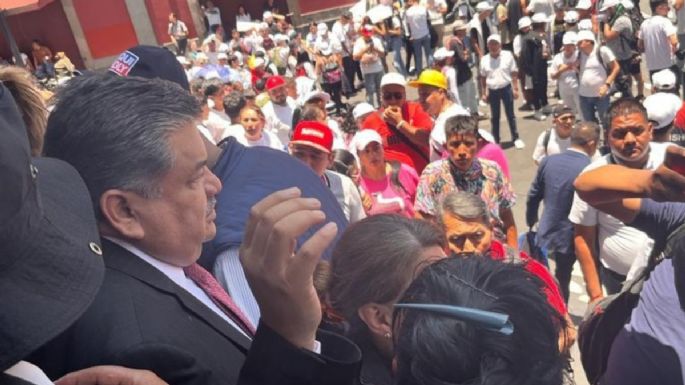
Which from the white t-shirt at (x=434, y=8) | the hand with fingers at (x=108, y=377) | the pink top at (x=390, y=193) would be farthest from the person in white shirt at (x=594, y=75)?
the hand with fingers at (x=108, y=377)

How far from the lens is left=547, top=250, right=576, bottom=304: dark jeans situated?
3791 millimetres

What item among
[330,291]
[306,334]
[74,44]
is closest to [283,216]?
[306,334]

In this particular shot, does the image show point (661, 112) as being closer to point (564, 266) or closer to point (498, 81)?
point (564, 266)

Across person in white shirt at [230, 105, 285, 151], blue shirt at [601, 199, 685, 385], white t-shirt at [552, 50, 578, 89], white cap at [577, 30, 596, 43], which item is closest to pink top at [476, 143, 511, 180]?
person in white shirt at [230, 105, 285, 151]

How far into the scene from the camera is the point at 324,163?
3527mm

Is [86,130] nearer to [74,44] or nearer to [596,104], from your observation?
[596,104]

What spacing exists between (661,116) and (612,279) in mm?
1116

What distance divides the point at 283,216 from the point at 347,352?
287mm

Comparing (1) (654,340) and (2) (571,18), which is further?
(2) (571,18)

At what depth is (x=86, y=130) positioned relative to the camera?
1.24m

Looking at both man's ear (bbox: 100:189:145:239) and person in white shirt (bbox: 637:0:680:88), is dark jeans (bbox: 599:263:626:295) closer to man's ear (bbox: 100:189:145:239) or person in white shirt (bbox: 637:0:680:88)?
man's ear (bbox: 100:189:145:239)

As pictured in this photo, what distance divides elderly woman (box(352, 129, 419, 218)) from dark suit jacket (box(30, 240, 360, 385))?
8.80ft

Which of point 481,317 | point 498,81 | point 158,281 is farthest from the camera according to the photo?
point 498,81

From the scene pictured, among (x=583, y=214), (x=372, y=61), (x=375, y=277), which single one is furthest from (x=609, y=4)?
(x=375, y=277)
